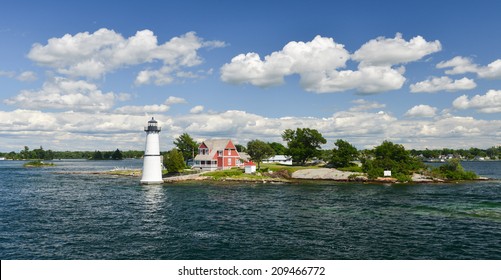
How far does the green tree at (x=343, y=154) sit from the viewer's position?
105 meters

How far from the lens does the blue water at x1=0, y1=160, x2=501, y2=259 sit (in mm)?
27891

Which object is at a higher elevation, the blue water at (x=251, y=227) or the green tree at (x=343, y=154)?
the green tree at (x=343, y=154)

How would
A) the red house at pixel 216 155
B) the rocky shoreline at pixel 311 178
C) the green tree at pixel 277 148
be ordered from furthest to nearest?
the green tree at pixel 277 148 → the red house at pixel 216 155 → the rocky shoreline at pixel 311 178

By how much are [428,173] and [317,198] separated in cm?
5020

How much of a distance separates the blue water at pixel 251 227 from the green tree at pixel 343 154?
4463 cm

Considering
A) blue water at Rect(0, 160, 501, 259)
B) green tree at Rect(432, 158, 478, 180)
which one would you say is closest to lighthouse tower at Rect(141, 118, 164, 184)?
blue water at Rect(0, 160, 501, 259)

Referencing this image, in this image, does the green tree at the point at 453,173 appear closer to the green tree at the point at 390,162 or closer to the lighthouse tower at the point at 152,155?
the green tree at the point at 390,162

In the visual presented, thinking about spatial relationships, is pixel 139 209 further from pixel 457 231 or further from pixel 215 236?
pixel 457 231

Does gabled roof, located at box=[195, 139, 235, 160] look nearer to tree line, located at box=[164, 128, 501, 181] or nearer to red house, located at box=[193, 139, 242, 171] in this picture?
red house, located at box=[193, 139, 242, 171]

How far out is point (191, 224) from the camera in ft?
124

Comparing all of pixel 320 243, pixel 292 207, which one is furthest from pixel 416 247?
pixel 292 207

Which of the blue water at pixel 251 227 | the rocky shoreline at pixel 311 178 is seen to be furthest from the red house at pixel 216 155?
the blue water at pixel 251 227

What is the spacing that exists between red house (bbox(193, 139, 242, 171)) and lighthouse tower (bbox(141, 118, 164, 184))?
23.0 meters

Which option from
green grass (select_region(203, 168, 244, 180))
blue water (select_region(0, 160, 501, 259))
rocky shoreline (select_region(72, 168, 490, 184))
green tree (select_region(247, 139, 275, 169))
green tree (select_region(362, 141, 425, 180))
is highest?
green tree (select_region(247, 139, 275, 169))
